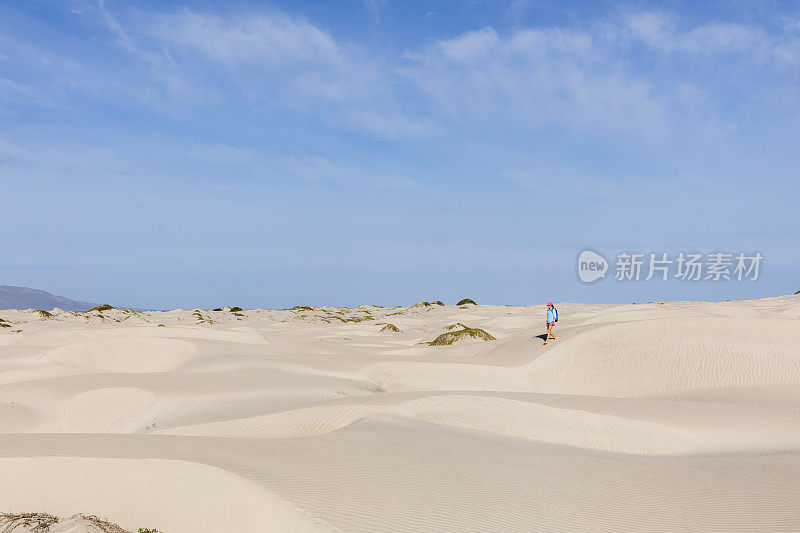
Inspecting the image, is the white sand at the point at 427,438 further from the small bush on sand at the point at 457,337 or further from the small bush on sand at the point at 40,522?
the small bush on sand at the point at 457,337

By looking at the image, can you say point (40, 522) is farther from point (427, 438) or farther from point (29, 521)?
point (427, 438)

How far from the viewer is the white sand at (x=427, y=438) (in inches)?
152

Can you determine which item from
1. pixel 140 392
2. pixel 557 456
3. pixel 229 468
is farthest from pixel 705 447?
pixel 140 392

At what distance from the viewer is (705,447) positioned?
6246 millimetres

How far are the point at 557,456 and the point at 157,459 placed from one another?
11.8 feet

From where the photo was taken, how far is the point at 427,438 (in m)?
5.82

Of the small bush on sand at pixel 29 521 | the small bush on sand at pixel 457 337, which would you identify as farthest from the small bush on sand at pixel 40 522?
the small bush on sand at pixel 457 337

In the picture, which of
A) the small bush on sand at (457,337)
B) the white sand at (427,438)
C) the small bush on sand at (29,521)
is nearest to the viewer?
the small bush on sand at (29,521)

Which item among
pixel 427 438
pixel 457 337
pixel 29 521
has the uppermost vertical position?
pixel 457 337

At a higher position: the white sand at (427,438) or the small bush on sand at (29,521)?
the white sand at (427,438)

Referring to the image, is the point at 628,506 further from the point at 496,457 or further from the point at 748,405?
the point at 748,405

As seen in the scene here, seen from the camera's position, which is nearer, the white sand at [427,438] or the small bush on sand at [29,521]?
the small bush on sand at [29,521]

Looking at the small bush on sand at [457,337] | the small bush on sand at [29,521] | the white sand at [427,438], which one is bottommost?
the small bush on sand at [29,521]

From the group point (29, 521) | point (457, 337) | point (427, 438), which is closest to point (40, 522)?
point (29, 521)
